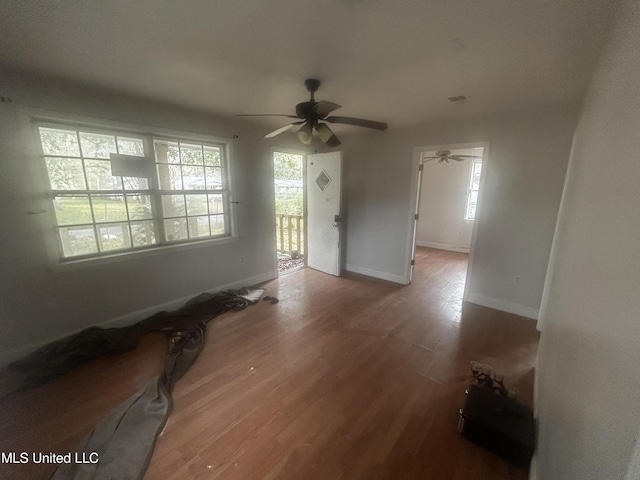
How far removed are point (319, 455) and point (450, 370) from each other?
1292mm

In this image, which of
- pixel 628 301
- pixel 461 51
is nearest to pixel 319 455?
pixel 628 301

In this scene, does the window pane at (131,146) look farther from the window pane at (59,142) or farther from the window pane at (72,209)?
the window pane at (72,209)

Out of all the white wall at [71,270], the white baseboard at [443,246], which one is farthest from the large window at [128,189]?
the white baseboard at [443,246]

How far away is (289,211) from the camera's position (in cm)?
592

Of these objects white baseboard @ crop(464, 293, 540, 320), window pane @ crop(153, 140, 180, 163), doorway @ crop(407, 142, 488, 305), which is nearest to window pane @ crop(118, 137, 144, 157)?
window pane @ crop(153, 140, 180, 163)

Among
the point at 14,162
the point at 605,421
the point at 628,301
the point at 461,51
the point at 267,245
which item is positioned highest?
the point at 461,51

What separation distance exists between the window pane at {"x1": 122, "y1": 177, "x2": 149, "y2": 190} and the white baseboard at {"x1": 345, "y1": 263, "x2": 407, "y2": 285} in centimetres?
323

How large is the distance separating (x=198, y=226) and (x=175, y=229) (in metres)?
0.27

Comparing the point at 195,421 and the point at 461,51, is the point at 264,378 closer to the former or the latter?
the point at 195,421

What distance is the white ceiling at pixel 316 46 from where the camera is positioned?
4.04ft

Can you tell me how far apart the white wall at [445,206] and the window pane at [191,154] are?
186 inches

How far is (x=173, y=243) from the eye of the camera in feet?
9.77

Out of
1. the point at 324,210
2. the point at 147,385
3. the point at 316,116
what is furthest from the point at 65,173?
the point at 324,210

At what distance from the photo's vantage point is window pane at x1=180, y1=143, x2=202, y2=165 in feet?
9.70
